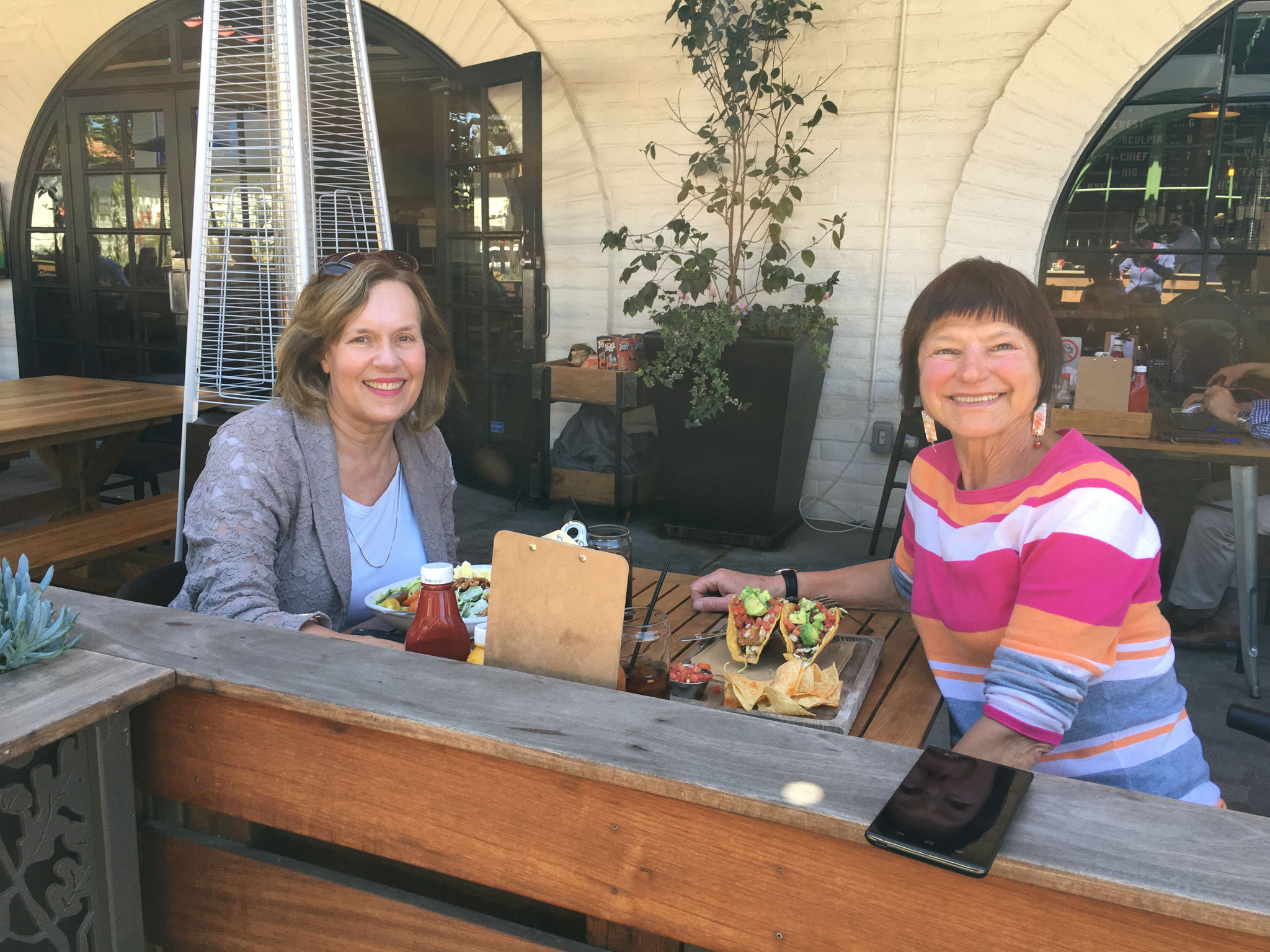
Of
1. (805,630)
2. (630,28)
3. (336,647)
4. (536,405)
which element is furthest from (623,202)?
(336,647)

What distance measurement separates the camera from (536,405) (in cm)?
518

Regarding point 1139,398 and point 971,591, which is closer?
point 971,591

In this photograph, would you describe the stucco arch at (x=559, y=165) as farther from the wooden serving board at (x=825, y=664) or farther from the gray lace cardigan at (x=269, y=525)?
the wooden serving board at (x=825, y=664)

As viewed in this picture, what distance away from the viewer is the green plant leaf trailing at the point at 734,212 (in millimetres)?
4469

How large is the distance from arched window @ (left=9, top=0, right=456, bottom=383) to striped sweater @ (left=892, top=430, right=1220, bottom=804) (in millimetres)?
5333

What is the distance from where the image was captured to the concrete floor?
9.33 feet

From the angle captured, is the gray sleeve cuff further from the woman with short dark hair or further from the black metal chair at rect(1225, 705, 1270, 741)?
the black metal chair at rect(1225, 705, 1270, 741)

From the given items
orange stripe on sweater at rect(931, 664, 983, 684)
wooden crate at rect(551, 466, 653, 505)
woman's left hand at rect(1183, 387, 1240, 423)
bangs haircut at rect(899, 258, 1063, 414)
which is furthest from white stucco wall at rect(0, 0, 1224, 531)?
orange stripe on sweater at rect(931, 664, 983, 684)

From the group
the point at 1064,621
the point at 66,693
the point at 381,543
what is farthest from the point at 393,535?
the point at 1064,621

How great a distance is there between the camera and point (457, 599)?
155cm

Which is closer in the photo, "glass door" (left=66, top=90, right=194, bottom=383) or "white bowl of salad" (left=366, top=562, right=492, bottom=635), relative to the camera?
"white bowl of salad" (left=366, top=562, right=492, bottom=635)

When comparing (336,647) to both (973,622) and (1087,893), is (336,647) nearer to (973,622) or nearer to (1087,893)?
(1087,893)

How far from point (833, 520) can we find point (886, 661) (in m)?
3.64

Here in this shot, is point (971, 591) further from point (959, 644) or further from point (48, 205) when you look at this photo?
point (48, 205)
